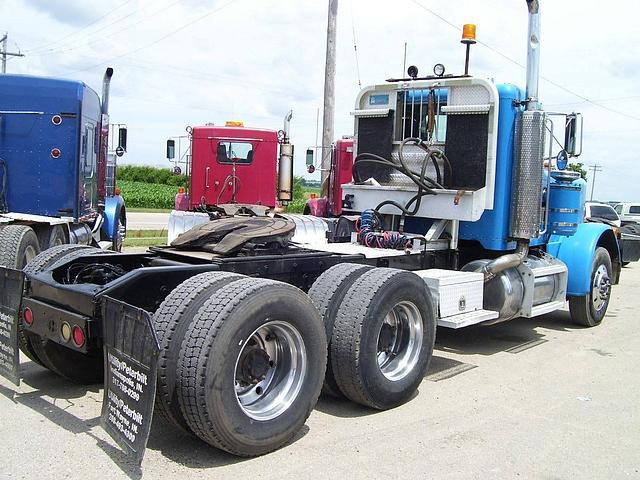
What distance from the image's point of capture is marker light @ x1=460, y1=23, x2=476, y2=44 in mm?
7652

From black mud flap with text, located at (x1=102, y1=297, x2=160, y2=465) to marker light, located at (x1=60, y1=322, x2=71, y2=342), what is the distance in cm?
45

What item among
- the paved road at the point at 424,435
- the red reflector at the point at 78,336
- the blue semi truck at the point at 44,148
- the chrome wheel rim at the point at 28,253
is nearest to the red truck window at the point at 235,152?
the blue semi truck at the point at 44,148

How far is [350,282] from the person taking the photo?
521 cm

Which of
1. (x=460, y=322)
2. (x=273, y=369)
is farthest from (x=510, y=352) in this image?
(x=273, y=369)

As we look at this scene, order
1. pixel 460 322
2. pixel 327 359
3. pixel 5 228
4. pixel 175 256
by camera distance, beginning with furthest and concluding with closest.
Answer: pixel 5 228
pixel 460 322
pixel 175 256
pixel 327 359

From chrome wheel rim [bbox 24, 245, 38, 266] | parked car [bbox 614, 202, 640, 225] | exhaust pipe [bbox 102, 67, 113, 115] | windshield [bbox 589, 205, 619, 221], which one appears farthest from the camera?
parked car [bbox 614, 202, 640, 225]

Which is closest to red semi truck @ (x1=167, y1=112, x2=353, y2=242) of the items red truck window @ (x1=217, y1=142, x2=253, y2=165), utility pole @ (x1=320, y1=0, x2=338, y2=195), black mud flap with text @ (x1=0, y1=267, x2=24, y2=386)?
red truck window @ (x1=217, y1=142, x2=253, y2=165)

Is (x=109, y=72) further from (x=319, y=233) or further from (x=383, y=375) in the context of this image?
(x=383, y=375)

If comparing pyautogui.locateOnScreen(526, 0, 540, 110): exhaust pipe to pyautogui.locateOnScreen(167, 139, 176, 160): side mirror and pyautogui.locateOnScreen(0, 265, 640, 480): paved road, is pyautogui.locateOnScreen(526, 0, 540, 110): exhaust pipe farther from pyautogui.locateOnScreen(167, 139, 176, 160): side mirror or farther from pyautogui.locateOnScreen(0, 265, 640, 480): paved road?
pyautogui.locateOnScreen(167, 139, 176, 160): side mirror

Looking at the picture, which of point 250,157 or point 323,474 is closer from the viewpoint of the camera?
point 323,474

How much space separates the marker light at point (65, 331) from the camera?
4363mm

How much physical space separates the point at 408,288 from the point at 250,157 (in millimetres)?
8444

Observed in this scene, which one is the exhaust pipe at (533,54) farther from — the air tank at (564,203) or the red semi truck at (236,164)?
the red semi truck at (236,164)

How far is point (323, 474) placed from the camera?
3.97 meters
